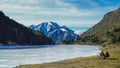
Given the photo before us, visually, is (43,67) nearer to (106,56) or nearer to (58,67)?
(58,67)

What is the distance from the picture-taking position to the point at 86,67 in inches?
2250

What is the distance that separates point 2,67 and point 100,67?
23.3 m

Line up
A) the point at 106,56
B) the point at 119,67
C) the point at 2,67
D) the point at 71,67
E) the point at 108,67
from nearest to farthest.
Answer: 1. the point at 119,67
2. the point at 108,67
3. the point at 71,67
4. the point at 2,67
5. the point at 106,56

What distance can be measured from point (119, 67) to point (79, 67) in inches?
365

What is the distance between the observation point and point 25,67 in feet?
209

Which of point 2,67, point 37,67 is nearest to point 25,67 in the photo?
point 37,67

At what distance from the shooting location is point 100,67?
5566 cm

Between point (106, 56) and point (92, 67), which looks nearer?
point (92, 67)

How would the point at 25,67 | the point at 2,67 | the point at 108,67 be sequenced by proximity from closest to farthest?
1. the point at 108,67
2. the point at 25,67
3. the point at 2,67

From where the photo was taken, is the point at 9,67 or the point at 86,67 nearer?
the point at 86,67

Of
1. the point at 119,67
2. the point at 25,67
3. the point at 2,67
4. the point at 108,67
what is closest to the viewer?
the point at 119,67

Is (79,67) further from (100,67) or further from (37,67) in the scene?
(37,67)

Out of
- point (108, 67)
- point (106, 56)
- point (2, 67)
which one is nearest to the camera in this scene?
point (108, 67)

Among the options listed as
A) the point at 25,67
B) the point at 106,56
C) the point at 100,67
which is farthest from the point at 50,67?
the point at 106,56
